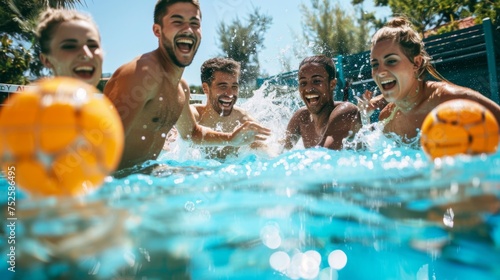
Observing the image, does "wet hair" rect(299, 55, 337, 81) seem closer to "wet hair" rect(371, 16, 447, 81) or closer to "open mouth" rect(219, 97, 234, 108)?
"wet hair" rect(371, 16, 447, 81)

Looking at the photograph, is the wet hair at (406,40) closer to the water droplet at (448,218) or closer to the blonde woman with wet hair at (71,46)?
the water droplet at (448,218)

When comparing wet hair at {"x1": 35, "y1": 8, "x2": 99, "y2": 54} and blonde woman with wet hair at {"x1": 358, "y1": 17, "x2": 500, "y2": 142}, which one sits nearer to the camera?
wet hair at {"x1": 35, "y1": 8, "x2": 99, "y2": 54}

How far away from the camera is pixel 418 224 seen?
9.16 feet

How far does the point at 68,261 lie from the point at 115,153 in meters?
0.71

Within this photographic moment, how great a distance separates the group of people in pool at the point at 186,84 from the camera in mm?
3570

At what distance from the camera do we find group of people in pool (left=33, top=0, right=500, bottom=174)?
3570 millimetres

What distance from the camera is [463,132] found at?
3.02m

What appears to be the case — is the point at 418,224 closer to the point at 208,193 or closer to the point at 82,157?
the point at 208,193

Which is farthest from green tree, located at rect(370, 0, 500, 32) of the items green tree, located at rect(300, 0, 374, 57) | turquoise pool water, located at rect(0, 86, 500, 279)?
turquoise pool water, located at rect(0, 86, 500, 279)

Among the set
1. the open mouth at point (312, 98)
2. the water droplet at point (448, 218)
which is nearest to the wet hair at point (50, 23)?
the open mouth at point (312, 98)

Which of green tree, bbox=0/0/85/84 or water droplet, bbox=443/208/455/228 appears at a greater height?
green tree, bbox=0/0/85/84

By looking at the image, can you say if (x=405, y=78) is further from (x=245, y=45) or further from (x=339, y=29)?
(x=339, y=29)

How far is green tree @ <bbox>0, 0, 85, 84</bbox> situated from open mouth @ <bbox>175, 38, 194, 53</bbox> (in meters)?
12.4

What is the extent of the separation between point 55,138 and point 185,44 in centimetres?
292
